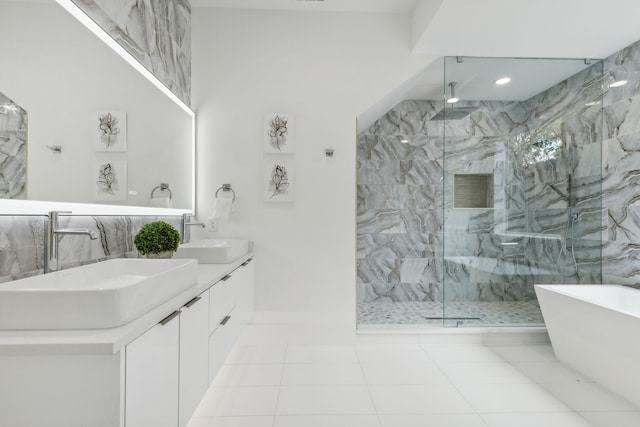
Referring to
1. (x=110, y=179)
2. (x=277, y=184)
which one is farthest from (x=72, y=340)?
(x=277, y=184)

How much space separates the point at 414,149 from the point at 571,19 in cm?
221

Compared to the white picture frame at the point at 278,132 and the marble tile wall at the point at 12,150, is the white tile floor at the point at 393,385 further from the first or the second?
the white picture frame at the point at 278,132

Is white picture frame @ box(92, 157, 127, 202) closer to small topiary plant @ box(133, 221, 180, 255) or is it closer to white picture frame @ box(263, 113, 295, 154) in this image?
small topiary plant @ box(133, 221, 180, 255)

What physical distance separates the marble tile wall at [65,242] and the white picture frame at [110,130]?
1.37 ft

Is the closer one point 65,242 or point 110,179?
point 65,242

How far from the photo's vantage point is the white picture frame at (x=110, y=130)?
69.9 inches

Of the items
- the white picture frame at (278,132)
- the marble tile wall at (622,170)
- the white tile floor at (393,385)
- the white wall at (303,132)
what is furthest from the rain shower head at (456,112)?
the white tile floor at (393,385)

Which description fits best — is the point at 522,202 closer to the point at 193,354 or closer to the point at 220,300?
the point at 220,300

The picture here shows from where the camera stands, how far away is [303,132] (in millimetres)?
3047

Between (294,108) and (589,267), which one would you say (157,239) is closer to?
(294,108)

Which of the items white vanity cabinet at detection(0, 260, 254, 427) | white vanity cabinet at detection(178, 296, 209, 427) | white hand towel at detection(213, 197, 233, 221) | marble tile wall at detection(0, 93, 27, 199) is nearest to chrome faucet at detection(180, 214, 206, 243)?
white hand towel at detection(213, 197, 233, 221)

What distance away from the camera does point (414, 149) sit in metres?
4.48

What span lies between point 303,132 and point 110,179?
168 centimetres

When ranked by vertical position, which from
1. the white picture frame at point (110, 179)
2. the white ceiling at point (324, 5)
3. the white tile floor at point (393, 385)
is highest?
the white ceiling at point (324, 5)
